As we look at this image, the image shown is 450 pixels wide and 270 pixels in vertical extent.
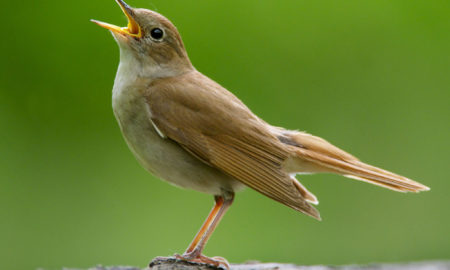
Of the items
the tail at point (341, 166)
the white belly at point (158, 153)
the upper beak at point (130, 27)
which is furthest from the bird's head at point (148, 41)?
the tail at point (341, 166)

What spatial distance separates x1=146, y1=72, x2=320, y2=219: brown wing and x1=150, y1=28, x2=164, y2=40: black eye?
0.34m

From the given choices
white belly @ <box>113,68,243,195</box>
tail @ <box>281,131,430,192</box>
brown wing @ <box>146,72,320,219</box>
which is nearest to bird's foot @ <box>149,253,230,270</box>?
white belly @ <box>113,68,243,195</box>

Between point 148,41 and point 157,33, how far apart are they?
97 mm

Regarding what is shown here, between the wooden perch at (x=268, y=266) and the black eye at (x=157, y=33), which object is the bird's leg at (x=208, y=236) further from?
the black eye at (x=157, y=33)

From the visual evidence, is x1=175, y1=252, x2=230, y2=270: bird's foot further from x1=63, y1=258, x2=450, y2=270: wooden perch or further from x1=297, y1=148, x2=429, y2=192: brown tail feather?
x1=297, y1=148, x2=429, y2=192: brown tail feather

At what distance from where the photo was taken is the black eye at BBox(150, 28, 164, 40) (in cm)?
622

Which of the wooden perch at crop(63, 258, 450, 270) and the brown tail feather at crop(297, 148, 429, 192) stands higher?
the brown tail feather at crop(297, 148, 429, 192)

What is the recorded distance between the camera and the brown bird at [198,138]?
5.91 m

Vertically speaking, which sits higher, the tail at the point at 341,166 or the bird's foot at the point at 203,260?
the tail at the point at 341,166

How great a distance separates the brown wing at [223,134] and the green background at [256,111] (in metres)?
1.93

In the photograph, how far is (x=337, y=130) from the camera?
849 centimetres

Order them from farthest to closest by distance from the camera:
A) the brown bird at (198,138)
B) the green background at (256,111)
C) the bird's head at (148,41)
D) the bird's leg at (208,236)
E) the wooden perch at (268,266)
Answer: the green background at (256,111) < the bird's head at (148,41) < the bird's leg at (208,236) < the brown bird at (198,138) < the wooden perch at (268,266)

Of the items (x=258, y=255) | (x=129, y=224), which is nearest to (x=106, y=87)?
(x=129, y=224)

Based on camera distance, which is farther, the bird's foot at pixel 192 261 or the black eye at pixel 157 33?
the black eye at pixel 157 33
